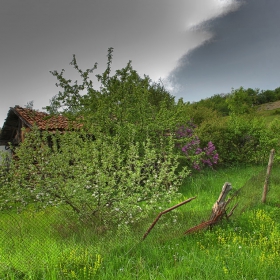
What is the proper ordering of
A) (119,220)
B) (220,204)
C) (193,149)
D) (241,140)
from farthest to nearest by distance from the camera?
(241,140) < (193,149) < (119,220) < (220,204)

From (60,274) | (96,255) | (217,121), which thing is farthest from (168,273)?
(217,121)

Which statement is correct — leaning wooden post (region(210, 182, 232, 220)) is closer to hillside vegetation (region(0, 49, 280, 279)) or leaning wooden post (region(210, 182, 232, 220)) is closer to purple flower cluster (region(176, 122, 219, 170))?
hillside vegetation (region(0, 49, 280, 279))

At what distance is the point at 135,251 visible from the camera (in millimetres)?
3641

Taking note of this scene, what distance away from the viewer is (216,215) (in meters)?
4.22

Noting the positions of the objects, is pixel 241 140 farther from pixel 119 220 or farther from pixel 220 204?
pixel 119 220

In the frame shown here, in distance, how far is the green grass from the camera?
3035 millimetres

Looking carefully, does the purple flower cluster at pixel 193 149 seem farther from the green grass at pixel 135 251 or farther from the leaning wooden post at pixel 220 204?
the leaning wooden post at pixel 220 204

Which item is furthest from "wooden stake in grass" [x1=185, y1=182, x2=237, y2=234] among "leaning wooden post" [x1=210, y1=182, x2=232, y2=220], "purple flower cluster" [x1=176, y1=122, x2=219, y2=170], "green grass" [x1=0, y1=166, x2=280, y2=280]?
"purple flower cluster" [x1=176, y1=122, x2=219, y2=170]

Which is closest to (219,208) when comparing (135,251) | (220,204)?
(220,204)

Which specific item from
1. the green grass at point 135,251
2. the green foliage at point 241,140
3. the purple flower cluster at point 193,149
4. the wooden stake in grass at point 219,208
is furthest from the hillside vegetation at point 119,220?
the green foliage at point 241,140

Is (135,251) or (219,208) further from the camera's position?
(219,208)

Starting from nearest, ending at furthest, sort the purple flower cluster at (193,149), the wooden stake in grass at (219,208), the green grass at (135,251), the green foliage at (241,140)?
the green grass at (135,251) → the wooden stake in grass at (219,208) → the purple flower cluster at (193,149) → the green foliage at (241,140)

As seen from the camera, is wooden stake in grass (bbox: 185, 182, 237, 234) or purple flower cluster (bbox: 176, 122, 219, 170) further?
purple flower cluster (bbox: 176, 122, 219, 170)

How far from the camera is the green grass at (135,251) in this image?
3.04 meters
